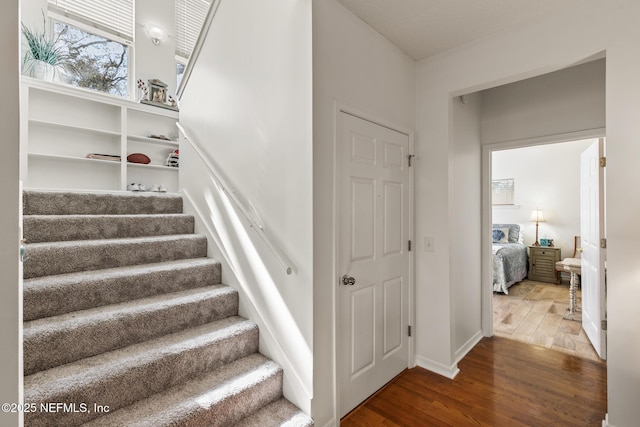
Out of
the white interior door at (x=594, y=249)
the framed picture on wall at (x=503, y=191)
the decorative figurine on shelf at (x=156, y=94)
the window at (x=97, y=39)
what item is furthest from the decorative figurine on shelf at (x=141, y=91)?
the framed picture on wall at (x=503, y=191)

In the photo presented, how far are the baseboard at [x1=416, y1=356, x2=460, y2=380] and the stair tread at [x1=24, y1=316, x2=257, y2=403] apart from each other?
5.36 ft

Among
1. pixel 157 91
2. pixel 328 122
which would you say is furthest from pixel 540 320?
pixel 157 91

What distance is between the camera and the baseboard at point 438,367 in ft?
8.09

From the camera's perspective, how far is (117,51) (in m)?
4.08

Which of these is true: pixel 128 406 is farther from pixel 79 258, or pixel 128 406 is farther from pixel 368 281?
pixel 368 281

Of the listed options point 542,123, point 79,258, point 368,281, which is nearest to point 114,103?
point 79,258

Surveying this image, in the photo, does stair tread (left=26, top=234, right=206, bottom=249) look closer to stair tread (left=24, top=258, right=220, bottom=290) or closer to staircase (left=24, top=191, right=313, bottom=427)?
staircase (left=24, top=191, right=313, bottom=427)

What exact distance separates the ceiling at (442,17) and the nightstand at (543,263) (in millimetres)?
5104

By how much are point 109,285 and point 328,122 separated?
69.6 inches

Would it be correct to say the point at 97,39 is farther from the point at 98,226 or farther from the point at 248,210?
the point at 248,210

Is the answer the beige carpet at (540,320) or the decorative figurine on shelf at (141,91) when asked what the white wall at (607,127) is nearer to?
the beige carpet at (540,320)

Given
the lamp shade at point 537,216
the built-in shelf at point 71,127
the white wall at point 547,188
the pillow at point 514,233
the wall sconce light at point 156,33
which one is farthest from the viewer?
the pillow at point 514,233

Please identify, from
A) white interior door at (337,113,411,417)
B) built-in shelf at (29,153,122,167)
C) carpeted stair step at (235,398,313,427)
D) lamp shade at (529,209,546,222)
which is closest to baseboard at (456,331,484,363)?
white interior door at (337,113,411,417)

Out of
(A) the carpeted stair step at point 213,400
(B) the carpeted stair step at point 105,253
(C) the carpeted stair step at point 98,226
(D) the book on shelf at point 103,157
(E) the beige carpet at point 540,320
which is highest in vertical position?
(D) the book on shelf at point 103,157
